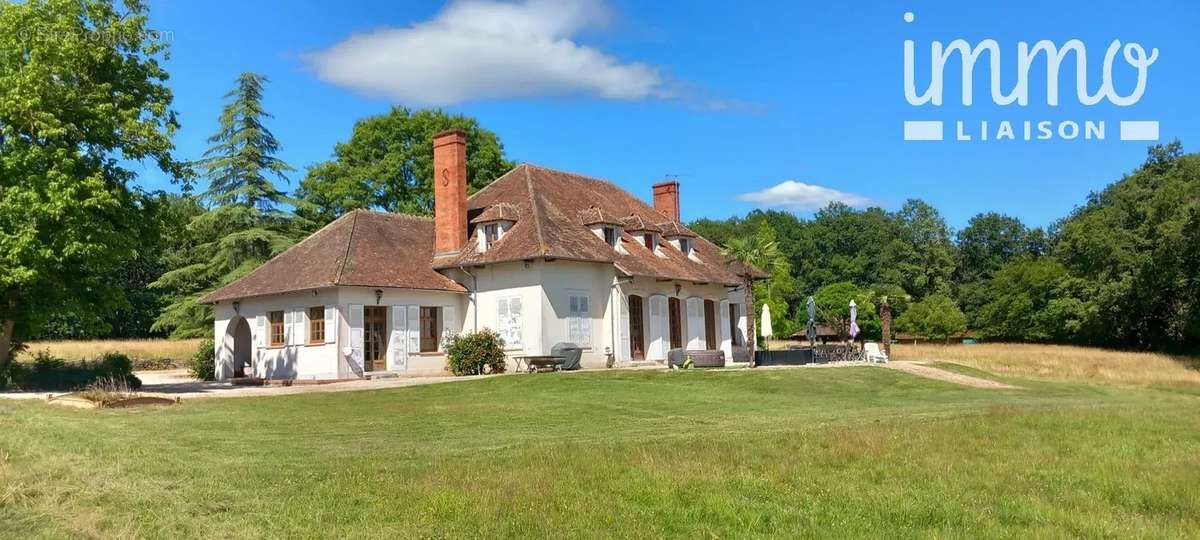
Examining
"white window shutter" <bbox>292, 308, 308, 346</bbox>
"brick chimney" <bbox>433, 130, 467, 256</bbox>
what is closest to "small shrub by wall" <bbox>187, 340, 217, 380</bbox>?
"white window shutter" <bbox>292, 308, 308, 346</bbox>

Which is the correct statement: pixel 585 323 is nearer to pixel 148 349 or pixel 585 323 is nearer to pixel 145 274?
pixel 148 349

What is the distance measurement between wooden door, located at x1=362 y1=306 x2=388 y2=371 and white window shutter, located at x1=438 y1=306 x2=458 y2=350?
2067 millimetres

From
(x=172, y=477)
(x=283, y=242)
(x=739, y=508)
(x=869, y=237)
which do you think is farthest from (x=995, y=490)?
(x=869, y=237)

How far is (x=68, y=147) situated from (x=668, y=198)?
24410mm

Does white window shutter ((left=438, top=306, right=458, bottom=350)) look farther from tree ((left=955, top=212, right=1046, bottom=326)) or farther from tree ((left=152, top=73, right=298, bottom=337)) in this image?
tree ((left=955, top=212, right=1046, bottom=326))

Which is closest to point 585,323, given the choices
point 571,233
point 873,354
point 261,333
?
point 571,233

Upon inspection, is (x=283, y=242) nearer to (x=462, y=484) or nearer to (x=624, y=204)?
(x=624, y=204)

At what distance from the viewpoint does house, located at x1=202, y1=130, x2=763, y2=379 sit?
90.5 ft

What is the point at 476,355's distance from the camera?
27.6m

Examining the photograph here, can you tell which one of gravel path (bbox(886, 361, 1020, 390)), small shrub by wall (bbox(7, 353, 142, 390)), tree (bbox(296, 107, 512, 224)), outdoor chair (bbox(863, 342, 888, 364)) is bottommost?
gravel path (bbox(886, 361, 1020, 390))

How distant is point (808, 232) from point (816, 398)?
64.7 m

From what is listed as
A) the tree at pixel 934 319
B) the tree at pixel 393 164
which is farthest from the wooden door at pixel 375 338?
the tree at pixel 934 319

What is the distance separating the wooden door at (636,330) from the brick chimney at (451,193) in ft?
19.8

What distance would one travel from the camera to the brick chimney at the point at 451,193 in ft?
100
